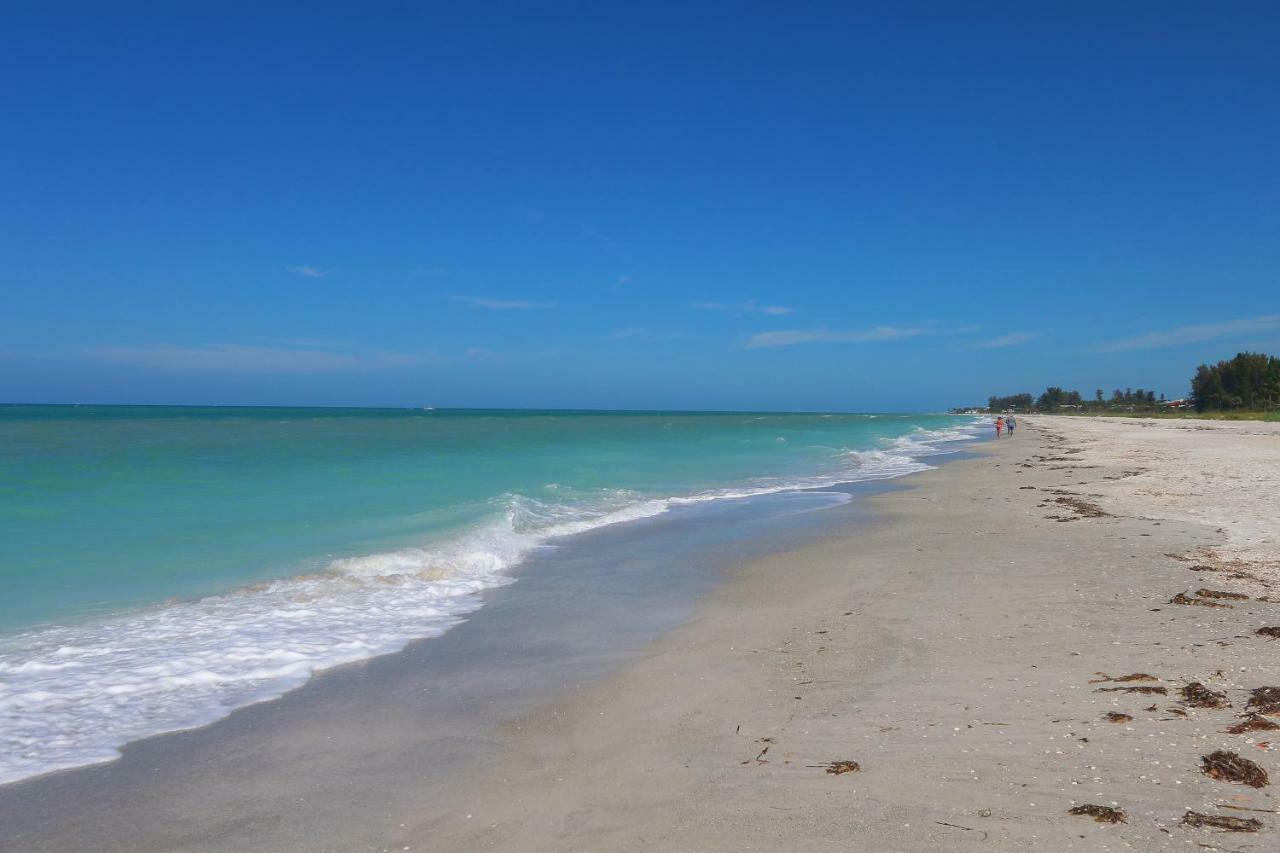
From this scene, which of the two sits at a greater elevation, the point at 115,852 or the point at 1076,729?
the point at 1076,729

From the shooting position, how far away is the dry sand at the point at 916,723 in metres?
3.58

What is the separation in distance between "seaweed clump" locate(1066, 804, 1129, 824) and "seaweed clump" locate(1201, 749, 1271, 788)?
0.71 m

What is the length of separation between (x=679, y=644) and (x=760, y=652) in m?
0.82

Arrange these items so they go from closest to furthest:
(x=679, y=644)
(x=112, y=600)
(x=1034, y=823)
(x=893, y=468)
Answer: (x=1034, y=823), (x=679, y=644), (x=112, y=600), (x=893, y=468)

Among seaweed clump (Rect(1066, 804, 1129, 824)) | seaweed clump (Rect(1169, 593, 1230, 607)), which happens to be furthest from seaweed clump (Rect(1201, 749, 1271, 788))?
seaweed clump (Rect(1169, 593, 1230, 607))

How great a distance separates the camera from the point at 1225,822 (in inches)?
131

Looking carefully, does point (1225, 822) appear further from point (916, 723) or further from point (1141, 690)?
point (1141, 690)

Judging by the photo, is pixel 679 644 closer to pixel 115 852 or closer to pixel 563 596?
pixel 563 596

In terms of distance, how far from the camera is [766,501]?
724 inches

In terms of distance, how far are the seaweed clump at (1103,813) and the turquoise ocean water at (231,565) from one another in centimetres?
563

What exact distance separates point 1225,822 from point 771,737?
7.43 ft

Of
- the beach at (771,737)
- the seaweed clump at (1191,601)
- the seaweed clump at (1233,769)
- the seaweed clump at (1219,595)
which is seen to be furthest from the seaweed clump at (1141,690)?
the seaweed clump at (1219,595)

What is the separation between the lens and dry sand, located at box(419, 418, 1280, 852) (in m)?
3.58

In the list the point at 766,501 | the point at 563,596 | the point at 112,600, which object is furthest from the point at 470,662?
the point at 766,501
